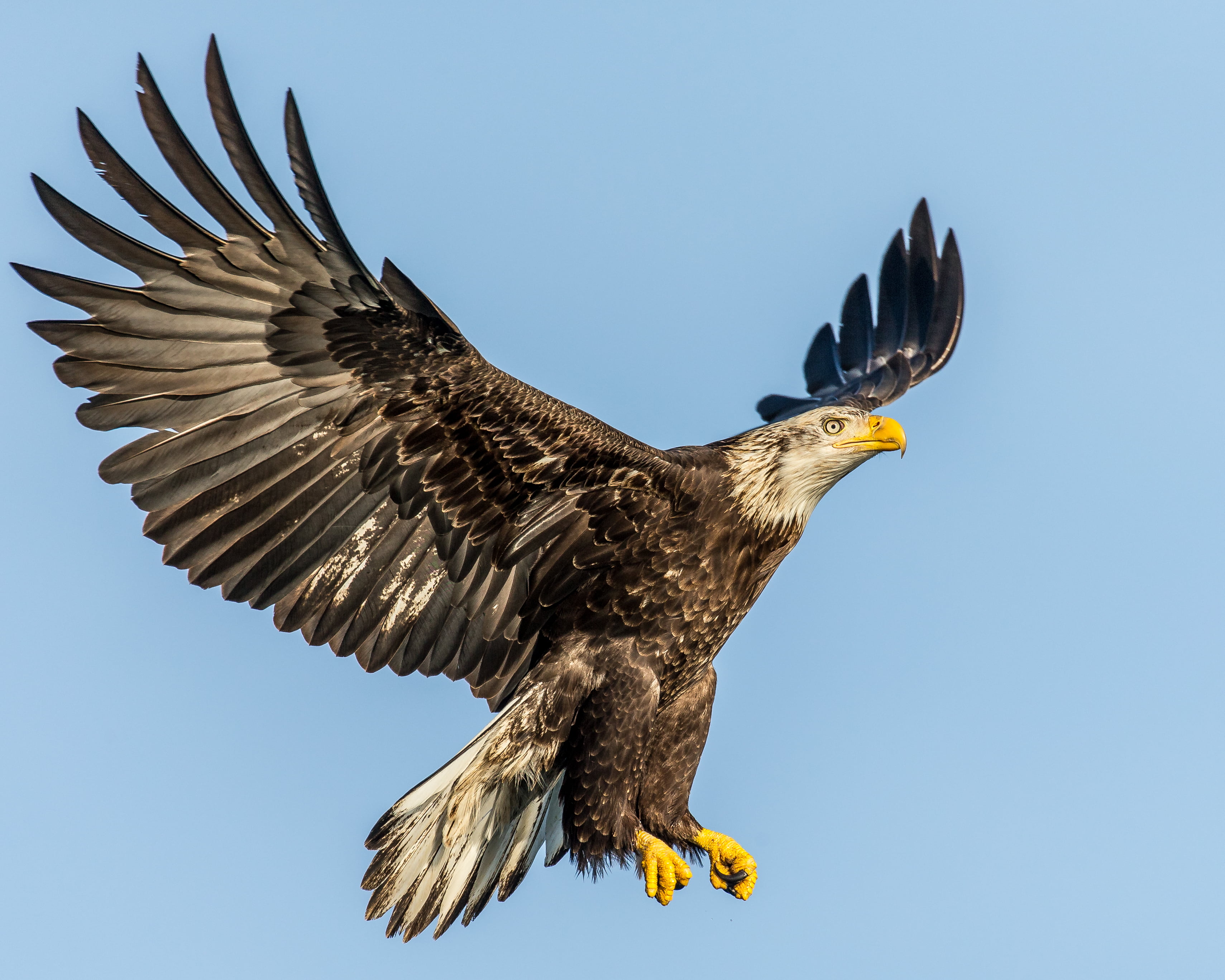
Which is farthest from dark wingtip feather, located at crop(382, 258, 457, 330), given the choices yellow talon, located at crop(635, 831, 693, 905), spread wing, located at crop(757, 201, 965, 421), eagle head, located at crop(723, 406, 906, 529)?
spread wing, located at crop(757, 201, 965, 421)

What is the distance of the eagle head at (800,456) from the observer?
6.81m

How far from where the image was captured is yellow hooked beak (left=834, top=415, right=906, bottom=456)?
23.0 ft

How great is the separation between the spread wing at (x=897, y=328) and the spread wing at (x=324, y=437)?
329cm

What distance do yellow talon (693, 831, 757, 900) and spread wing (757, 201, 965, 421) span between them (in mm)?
3243

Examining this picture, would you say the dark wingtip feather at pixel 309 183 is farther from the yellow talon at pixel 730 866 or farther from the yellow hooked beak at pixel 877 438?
the yellow talon at pixel 730 866

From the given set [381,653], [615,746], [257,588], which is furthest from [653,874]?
[257,588]

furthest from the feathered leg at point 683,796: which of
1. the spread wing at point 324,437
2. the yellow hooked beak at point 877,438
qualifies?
the yellow hooked beak at point 877,438

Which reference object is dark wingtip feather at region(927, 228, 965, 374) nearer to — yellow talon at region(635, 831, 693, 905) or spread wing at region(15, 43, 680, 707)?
spread wing at region(15, 43, 680, 707)

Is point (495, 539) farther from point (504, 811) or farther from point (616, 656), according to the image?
point (504, 811)

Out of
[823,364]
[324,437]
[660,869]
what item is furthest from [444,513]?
[823,364]

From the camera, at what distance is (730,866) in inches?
281

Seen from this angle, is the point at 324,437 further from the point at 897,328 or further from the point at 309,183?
the point at 897,328

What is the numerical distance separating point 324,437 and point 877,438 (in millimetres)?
2687

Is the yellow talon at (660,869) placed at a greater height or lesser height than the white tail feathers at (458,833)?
lesser
